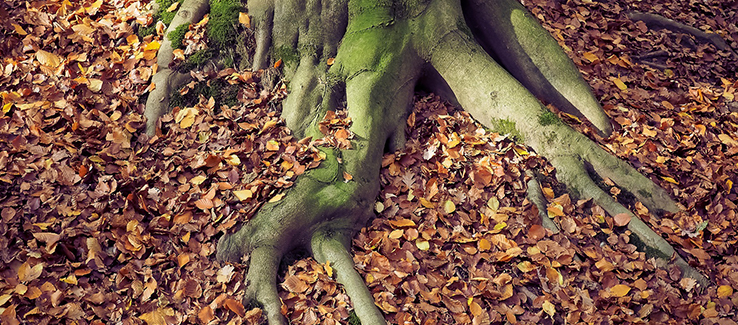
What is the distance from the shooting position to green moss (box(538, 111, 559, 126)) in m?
4.25

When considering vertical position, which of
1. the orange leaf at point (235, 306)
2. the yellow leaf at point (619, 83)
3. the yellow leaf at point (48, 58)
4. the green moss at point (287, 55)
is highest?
the yellow leaf at point (48, 58)

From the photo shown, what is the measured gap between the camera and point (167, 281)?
3.35 meters

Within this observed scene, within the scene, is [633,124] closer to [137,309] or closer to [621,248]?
[621,248]

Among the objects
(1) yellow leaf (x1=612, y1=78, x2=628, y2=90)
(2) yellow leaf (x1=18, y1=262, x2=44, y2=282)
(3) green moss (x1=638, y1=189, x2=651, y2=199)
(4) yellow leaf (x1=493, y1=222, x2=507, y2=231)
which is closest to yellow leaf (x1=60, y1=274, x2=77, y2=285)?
(2) yellow leaf (x1=18, y1=262, x2=44, y2=282)

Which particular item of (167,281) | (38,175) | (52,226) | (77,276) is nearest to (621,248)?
(167,281)

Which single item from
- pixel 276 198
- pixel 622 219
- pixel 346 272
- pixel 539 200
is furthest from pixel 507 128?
pixel 276 198

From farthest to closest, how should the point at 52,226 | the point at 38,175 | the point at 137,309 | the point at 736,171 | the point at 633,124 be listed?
the point at 633,124
the point at 736,171
the point at 38,175
the point at 52,226
the point at 137,309

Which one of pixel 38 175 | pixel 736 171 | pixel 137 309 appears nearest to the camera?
pixel 137 309

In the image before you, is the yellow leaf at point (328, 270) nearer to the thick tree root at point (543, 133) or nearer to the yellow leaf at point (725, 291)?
the thick tree root at point (543, 133)

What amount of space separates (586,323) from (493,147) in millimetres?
1595

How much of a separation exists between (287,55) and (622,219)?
3.15 metres

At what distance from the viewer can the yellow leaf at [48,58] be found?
4.53m

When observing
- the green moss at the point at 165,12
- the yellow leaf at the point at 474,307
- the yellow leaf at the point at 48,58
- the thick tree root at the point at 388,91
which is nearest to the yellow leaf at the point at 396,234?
the thick tree root at the point at 388,91

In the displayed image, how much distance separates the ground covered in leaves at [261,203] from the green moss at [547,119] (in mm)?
322
